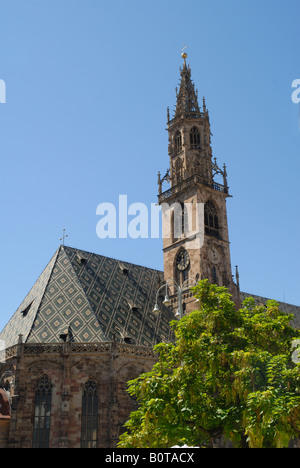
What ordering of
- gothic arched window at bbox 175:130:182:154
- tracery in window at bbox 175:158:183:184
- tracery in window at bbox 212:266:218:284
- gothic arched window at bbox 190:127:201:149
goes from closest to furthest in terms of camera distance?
tracery in window at bbox 212:266:218:284 → tracery in window at bbox 175:158:183:184 → gothic arched window at bbox 190:127:201:149 → gothic arched window at bbox 175:130:182:154

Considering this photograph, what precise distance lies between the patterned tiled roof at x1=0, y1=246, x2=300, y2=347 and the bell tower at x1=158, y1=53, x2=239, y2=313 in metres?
3.34

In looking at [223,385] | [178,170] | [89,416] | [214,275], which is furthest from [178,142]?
[223,385]

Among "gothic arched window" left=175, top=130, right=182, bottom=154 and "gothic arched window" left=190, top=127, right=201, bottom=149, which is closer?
"gothic arched window" left=190, top=127, right=201, bottom=149

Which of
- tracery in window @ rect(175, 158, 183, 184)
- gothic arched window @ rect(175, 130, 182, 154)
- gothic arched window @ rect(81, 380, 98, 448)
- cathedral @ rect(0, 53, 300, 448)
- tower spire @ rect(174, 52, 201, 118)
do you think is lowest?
gothic arched window @ rect(81, 380, 98, 448)

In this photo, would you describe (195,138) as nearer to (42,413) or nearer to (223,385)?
(42,413)

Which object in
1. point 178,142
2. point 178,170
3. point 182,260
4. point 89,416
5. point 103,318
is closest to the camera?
point 89,416

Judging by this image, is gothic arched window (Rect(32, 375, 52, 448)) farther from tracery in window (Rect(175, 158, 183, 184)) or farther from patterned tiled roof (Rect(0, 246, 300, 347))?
tracery in window (Rect(175, 158, 183, 184))

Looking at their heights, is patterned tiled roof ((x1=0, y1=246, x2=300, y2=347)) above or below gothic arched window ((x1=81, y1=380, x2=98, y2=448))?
above

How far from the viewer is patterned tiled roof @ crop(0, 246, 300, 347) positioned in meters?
31.1

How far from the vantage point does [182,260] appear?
40.3 meters

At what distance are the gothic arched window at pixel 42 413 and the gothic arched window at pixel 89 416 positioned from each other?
6.37 feet

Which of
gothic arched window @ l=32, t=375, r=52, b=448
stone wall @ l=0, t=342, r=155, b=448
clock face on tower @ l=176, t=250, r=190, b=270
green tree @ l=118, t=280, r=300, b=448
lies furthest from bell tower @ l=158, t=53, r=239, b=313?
green tree @ l=118, t=280, r=300, b=448

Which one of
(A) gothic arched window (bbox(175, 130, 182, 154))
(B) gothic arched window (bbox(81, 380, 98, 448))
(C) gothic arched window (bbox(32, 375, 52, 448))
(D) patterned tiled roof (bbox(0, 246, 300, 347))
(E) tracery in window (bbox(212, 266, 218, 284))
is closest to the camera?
Answer: (C) gothic arched window (bbox(32, 375, 52, 448))

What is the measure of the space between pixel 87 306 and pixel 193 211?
1271cm
